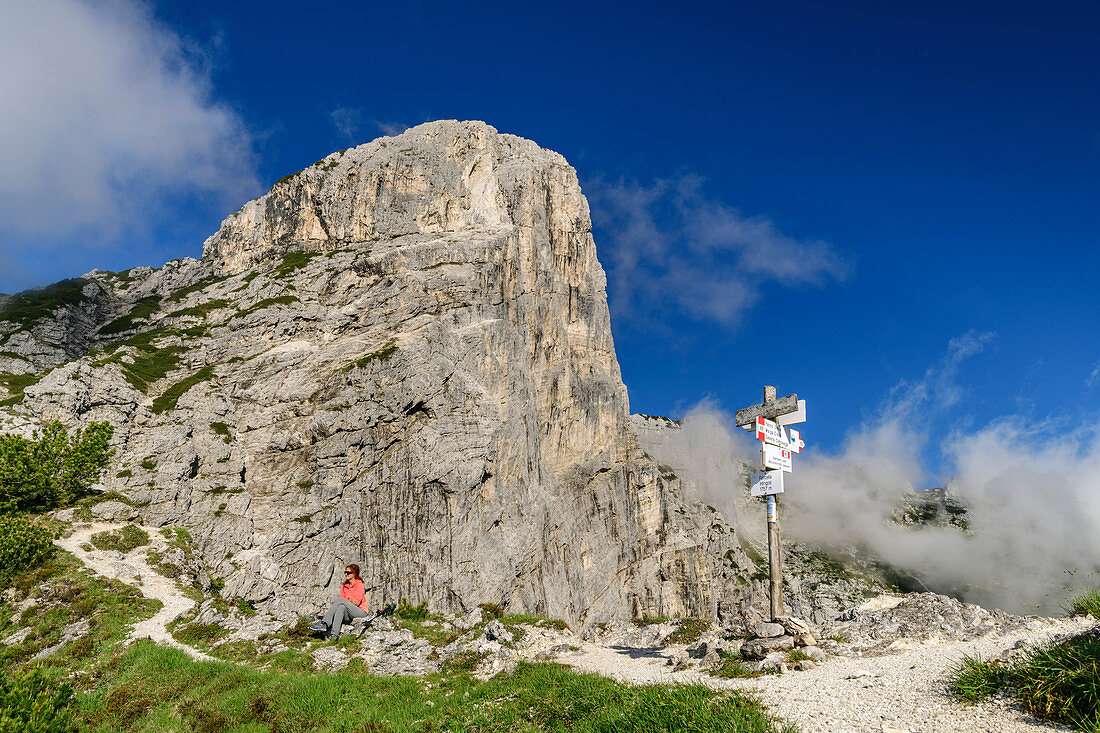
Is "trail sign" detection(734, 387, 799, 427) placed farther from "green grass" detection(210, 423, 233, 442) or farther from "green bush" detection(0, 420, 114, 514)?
"green grass" detection(210, 423, 233, 442)

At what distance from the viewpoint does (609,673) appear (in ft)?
41.6

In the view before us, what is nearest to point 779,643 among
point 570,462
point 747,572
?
point 570,462

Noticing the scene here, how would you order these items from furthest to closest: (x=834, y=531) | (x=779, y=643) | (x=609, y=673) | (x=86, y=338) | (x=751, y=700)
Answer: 1. (x=834, y=531)
2. (x=86, y=338)
3. (x=609, y=673)
4. (x=779, y=643)
5. (x=751, y=700)

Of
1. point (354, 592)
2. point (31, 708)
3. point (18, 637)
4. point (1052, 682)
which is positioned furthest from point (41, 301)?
point (1052, 682)

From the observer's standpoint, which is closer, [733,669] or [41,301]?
[733,669]

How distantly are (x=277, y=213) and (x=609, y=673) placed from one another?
4149 inches

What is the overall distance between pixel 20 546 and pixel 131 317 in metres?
84.9

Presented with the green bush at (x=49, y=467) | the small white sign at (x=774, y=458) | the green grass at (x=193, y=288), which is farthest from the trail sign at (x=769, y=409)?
the green grass at (x=193, y=288)

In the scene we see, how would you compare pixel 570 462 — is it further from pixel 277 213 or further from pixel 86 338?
pixel 86 338

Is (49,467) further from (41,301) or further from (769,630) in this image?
(41,301)

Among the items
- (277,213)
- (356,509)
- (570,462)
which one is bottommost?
(356,509)

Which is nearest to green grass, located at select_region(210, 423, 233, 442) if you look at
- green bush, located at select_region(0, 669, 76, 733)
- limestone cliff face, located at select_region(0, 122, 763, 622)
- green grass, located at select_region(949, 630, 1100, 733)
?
limestone cliff face, located at select_region(0, 122, 763, 622)

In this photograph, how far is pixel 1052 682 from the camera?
248 inches

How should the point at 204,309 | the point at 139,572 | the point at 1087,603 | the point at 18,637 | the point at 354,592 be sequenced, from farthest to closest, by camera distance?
the point at 204,309
the point at 139,572
the point at 354,592
the point at 18,637
the point at 1087,603
